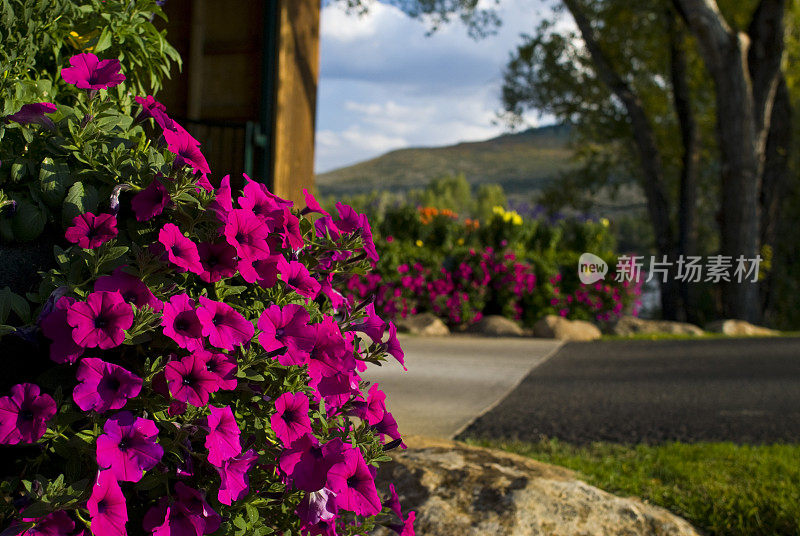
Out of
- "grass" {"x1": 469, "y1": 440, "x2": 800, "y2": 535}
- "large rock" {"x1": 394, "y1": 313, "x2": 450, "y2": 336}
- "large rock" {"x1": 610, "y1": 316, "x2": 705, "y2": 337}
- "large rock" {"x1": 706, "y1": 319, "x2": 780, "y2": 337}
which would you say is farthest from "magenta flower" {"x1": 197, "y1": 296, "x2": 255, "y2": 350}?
"large rock" {"x1": 706, "y1": 319, "x2": 780, "y2": 337}

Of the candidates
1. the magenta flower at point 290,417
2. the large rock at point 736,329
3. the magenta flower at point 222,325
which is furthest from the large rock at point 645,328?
the magenta flower at point 222,325

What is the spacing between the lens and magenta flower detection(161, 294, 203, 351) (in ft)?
4.47

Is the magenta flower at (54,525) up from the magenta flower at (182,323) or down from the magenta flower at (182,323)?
down

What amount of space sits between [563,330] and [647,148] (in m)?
5.71

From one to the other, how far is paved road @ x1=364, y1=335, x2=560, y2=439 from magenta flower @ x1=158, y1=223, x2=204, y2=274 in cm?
300

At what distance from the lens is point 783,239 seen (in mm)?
16172

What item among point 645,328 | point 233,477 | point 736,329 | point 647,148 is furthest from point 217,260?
point 647,148

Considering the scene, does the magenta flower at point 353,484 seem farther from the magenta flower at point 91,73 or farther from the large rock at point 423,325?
the large rock at point 423,325

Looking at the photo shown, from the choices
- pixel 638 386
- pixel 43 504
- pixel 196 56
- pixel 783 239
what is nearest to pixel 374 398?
pixel 43 504

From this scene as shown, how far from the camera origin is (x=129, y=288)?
141 centimetres

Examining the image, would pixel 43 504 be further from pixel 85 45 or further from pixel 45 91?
pixel 85 45

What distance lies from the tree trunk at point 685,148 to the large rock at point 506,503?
12117 mm

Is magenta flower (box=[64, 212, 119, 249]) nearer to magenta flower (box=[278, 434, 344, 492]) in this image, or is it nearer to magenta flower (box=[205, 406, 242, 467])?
magenta flower (box=[205, 406, 242, 467])

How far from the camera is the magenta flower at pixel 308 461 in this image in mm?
1452
